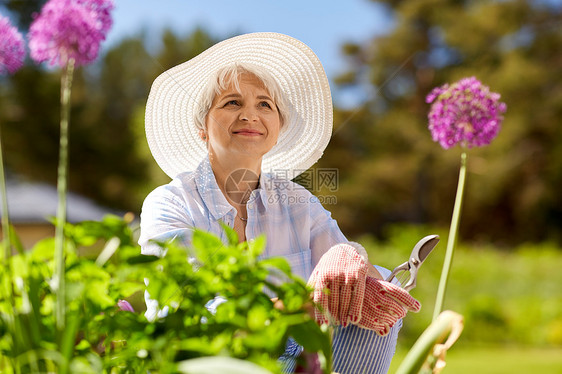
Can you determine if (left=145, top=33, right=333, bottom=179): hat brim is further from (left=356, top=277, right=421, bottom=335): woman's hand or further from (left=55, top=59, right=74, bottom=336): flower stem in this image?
(left=55, top=59, right=74, bottom=336): flower stem

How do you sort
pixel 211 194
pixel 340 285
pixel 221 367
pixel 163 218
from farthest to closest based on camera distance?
pixel 211 194 < pixel 163 218 < pixel 340 285 < pixel 221 367

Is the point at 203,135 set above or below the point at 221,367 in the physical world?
above

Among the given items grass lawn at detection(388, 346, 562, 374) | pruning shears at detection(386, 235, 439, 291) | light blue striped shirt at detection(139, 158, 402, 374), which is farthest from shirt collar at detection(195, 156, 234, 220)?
grass lawn at detection(388, 346, 562, 374)

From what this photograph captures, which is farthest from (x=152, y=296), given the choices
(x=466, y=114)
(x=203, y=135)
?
(x=203, y=135)

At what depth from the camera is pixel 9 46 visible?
0.71 metres

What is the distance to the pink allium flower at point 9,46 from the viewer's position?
71 centimetres

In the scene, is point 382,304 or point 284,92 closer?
point 382,304

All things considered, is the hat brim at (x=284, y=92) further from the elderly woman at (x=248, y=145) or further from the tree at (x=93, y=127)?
the tree at (x=93, y=127)

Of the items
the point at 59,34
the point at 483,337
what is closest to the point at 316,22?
the point at 59,34

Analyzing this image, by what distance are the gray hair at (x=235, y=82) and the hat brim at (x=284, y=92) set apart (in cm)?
3

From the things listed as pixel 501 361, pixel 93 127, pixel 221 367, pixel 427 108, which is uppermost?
pixel 427 108

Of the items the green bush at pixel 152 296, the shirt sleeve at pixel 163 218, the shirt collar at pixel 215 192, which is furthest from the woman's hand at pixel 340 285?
the shirt collar at pixel 215 192

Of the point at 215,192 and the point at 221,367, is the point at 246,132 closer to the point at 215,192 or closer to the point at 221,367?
the point at 215,192

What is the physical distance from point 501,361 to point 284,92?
489 centimetres
